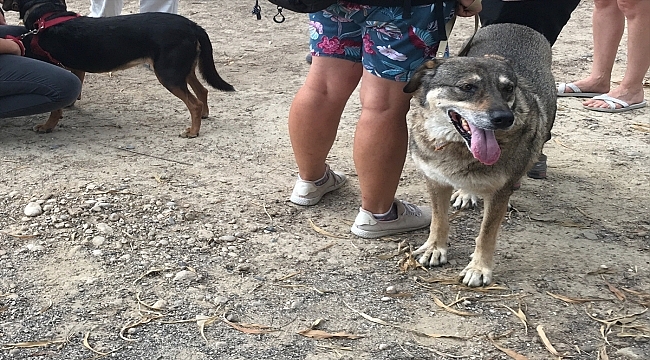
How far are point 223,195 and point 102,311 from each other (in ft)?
3.75

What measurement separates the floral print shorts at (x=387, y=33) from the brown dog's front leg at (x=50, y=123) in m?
2.33

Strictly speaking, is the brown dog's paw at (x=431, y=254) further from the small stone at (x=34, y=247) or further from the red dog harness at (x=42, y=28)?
the red dog harness at (x=42, y=28)

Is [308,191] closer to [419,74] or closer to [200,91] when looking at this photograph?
[419,74]

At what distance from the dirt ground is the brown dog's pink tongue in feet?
1.90

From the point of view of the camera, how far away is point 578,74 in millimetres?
5809

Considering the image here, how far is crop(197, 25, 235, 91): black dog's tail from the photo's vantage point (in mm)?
4695

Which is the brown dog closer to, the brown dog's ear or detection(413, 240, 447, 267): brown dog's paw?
detection(413, 240, 447, 267): brown dog's paw

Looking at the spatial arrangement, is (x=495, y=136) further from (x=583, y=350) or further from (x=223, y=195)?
(x=223, y=195)

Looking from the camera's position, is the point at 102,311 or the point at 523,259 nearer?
the point at 102,311

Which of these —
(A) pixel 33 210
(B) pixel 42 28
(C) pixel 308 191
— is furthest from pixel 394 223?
(B) pixel 42 28

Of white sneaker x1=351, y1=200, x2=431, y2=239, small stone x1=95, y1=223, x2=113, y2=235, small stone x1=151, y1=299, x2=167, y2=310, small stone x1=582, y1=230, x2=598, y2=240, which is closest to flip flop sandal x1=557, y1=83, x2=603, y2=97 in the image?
small stone x1=582, y1=230, x2=598, y2=240

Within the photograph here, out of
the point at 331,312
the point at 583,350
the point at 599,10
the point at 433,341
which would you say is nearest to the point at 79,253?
the point at 331,312

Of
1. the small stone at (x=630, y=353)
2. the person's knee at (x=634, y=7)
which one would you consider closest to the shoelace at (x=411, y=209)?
the small stone at (x=630, y=353)

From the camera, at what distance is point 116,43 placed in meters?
4.50
